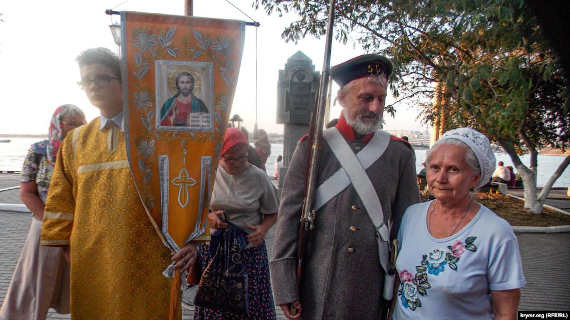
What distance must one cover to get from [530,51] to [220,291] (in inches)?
257

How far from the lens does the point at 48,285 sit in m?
2.94

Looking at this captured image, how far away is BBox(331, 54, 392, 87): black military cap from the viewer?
1897mm

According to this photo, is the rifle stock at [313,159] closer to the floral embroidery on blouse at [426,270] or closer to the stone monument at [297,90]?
the floral embroidery on blouse at [426,270]

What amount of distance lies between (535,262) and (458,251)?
6.26m

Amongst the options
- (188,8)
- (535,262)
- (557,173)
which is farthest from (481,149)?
(557,173)

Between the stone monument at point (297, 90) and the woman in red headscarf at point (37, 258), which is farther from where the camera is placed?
the stone monument at point (297, 90)

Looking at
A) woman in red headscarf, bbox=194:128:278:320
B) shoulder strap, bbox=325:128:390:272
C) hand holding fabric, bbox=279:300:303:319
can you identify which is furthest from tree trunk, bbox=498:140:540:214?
hand holding fabric, bbox=279:300:303:319

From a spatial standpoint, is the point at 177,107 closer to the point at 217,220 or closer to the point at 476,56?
the point at 217,220

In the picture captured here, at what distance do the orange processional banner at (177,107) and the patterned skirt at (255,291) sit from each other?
101 cm

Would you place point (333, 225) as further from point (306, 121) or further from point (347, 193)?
point (306, 121)

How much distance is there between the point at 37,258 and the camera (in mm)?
2938

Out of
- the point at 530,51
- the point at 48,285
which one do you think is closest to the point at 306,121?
the point at 530,51

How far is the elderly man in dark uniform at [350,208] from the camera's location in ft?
6.01

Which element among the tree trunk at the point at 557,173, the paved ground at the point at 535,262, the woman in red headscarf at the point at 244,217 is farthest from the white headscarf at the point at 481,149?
the tree trunk at the point at 557,173
